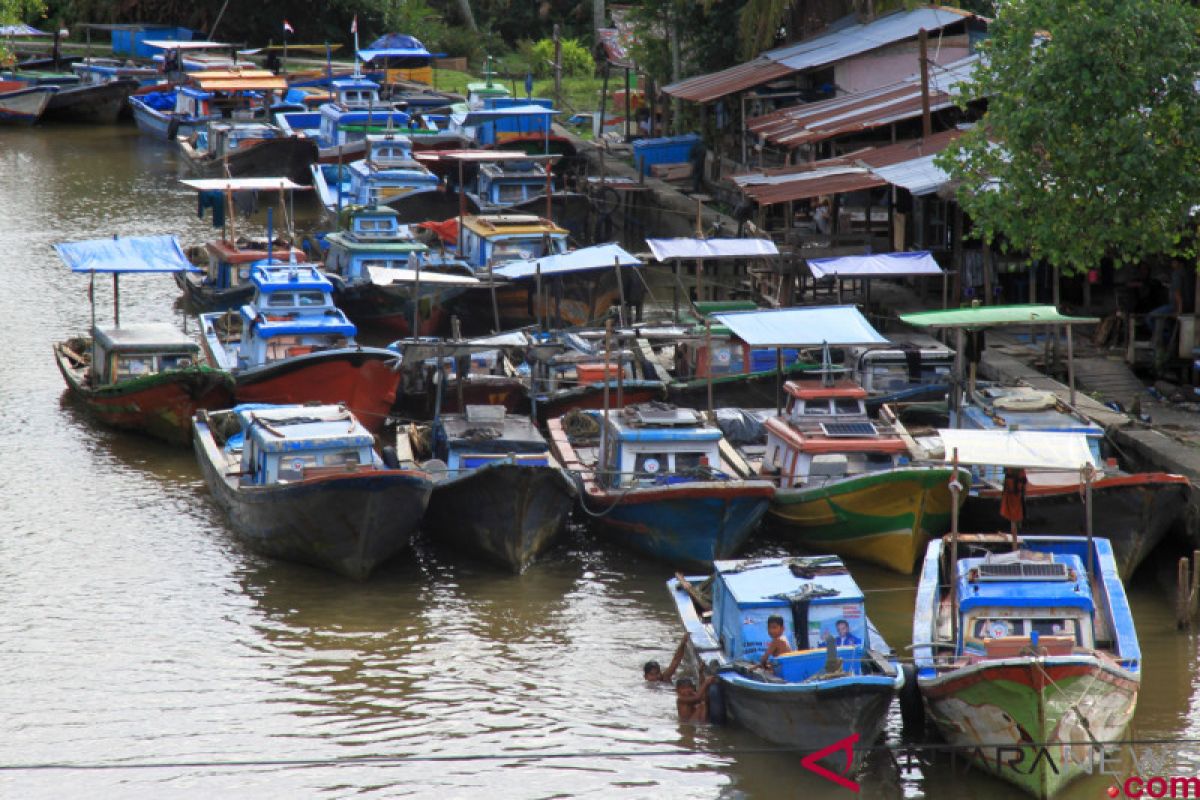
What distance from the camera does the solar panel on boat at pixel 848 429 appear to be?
20.9 m

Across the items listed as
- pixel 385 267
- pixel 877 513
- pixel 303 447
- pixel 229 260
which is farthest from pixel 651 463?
pixel 229 260

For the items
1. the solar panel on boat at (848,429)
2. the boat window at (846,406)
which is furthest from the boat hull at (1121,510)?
the boat window at (846,406)

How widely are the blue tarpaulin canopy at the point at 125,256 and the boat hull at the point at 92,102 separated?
32.1 m

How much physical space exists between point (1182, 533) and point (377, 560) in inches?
389

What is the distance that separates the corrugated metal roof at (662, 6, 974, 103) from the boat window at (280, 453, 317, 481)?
67.9 feet

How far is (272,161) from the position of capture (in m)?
47.0

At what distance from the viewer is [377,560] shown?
805 inches

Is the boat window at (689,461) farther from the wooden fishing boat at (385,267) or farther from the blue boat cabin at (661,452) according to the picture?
the wooden fishing boat at (385,267)

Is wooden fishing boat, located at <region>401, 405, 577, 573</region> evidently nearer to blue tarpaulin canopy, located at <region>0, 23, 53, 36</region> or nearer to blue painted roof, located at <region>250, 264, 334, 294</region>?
blue painted roof, located at <region>250, 264, 334, 294</region>

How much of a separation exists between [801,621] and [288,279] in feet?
47.0

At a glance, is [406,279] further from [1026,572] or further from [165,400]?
[1026,572]

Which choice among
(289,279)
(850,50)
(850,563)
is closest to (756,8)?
(850,50)

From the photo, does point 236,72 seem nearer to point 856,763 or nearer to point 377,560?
point 377,560

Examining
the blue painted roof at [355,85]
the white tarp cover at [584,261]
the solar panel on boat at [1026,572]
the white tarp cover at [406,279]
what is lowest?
the solar panel on boat at [1026,572]
